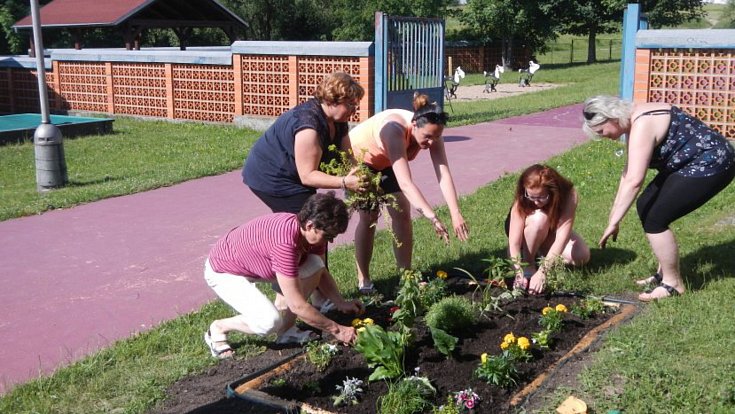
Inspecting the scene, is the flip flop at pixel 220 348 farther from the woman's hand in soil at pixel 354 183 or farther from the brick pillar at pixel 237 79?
the brick pillar at pixel 237 79

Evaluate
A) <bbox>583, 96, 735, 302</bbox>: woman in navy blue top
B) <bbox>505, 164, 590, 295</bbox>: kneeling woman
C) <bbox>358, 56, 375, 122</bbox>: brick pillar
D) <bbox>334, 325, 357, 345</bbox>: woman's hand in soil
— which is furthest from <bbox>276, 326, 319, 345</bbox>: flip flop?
<bbox>358, 56, 375, 122</bbox>: brick pillar

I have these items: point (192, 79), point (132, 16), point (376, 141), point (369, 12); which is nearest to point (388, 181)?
point (376, 141)

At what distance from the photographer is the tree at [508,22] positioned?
1508 inches

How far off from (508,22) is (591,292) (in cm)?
3440

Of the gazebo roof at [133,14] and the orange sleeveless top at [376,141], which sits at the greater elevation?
the gazebo roof at [133,14]

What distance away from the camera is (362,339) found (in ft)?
14.0

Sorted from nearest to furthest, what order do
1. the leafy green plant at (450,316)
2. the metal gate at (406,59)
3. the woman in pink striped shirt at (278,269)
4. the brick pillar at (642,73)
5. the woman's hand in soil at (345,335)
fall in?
the woman in pink striped shirt at (278,269)
the woman's hand in soil at (345,335)
the leafy green plant at (450,316)
the brick pillar at (642,73)
the metal gate at (406,59)

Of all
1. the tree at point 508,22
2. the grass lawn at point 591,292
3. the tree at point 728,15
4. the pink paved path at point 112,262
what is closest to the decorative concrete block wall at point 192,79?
the grass lawn at point 591,292

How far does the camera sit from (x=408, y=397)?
385 cm

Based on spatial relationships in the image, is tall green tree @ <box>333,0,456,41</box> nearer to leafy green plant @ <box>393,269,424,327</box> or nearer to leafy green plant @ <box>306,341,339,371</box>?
leafy green plant @ <box>393,269,424,327</box>

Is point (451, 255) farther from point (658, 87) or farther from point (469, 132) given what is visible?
point (469, 132)

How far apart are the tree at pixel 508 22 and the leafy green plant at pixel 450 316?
114 ft

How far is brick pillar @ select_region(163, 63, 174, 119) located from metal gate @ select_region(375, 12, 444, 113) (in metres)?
5.41

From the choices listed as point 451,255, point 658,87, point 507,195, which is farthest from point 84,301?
point 658,87
